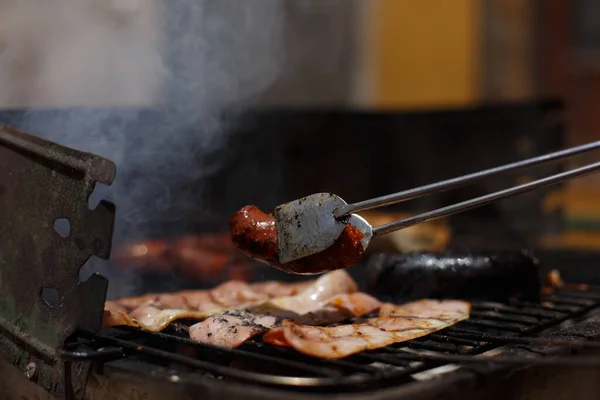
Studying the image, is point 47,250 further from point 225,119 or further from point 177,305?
point 225,119

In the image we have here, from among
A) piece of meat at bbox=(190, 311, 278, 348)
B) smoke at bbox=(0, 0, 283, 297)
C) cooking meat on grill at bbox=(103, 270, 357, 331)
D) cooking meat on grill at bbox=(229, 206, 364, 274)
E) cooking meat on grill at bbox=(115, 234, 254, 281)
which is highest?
smoke at bbox=(0, 0, 283, 297)

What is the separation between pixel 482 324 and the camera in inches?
107

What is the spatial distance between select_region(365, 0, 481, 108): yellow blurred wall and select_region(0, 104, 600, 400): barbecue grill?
18.6 feet

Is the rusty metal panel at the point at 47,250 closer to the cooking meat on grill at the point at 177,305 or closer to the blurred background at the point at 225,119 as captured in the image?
the cooking meat on grill at the point at 177,305

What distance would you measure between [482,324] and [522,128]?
2.90 metres

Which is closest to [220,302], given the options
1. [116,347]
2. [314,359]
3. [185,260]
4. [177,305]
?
[177,305]

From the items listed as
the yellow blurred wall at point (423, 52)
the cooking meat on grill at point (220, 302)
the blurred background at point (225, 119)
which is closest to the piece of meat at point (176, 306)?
the cooking meat on grill at point (220, 302)

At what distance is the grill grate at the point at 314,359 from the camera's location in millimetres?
1999

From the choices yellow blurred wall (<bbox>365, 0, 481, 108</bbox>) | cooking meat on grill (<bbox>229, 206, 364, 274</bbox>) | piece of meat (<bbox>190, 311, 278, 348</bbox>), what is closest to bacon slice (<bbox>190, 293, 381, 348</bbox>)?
piece of meat (<bbox>190, 311, 278, 348</bbox>)

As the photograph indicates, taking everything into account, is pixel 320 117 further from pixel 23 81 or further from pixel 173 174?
pixel 23 81

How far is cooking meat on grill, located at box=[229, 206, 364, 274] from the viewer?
2.53 m

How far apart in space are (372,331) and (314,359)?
0.29m

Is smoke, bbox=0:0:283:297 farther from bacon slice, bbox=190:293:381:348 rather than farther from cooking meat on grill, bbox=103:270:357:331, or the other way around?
bacon slice, bbox=190:293:381:348

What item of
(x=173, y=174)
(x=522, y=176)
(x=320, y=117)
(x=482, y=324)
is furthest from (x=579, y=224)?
(x=482, y=324)
